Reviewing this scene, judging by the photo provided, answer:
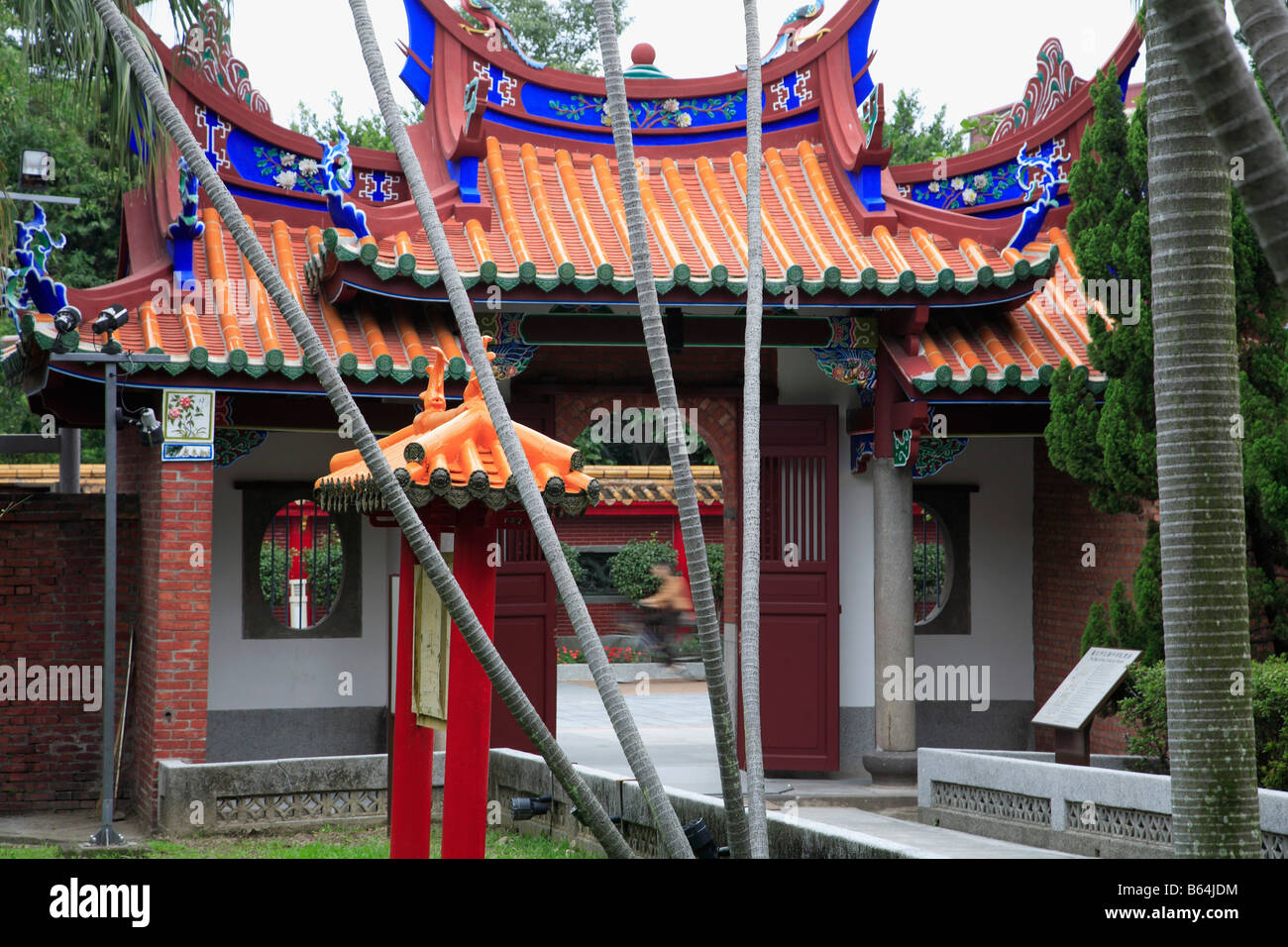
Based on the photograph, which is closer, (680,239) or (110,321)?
(110,321)

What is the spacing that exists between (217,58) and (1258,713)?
8067 mm

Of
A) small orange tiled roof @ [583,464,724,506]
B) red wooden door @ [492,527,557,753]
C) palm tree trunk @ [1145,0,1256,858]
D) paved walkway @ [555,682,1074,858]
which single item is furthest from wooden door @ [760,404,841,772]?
small orange tiled roof @ [583,464,724,506]

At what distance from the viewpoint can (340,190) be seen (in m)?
8.66

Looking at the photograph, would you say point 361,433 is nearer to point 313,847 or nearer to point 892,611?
point 313,847

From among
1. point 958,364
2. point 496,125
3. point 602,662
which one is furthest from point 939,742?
point 602,662

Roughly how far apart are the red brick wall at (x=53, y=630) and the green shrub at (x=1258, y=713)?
21.9 ft

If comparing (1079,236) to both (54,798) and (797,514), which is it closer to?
(797,514)

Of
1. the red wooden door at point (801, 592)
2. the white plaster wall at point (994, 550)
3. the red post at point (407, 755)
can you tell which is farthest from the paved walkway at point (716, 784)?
the red post at point (407, 755)

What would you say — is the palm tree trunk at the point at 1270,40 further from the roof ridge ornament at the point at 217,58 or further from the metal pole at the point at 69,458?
the metal pole at the point at 69,458

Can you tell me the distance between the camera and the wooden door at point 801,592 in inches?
395

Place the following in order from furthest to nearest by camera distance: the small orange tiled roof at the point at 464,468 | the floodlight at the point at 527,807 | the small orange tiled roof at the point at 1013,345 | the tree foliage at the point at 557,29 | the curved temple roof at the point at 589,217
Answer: the tree foliage at the point at 557,29 < the small orange tiled roof at the point at 1013,345 < the curved temple roof at the point at 589,217 < the floodlight at the point at 527,807 < the small orange tiled roof at the point at 464,468

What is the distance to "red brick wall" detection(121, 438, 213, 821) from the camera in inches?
328

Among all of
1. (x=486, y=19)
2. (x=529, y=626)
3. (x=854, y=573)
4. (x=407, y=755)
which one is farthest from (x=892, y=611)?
(x=486, y=19)
